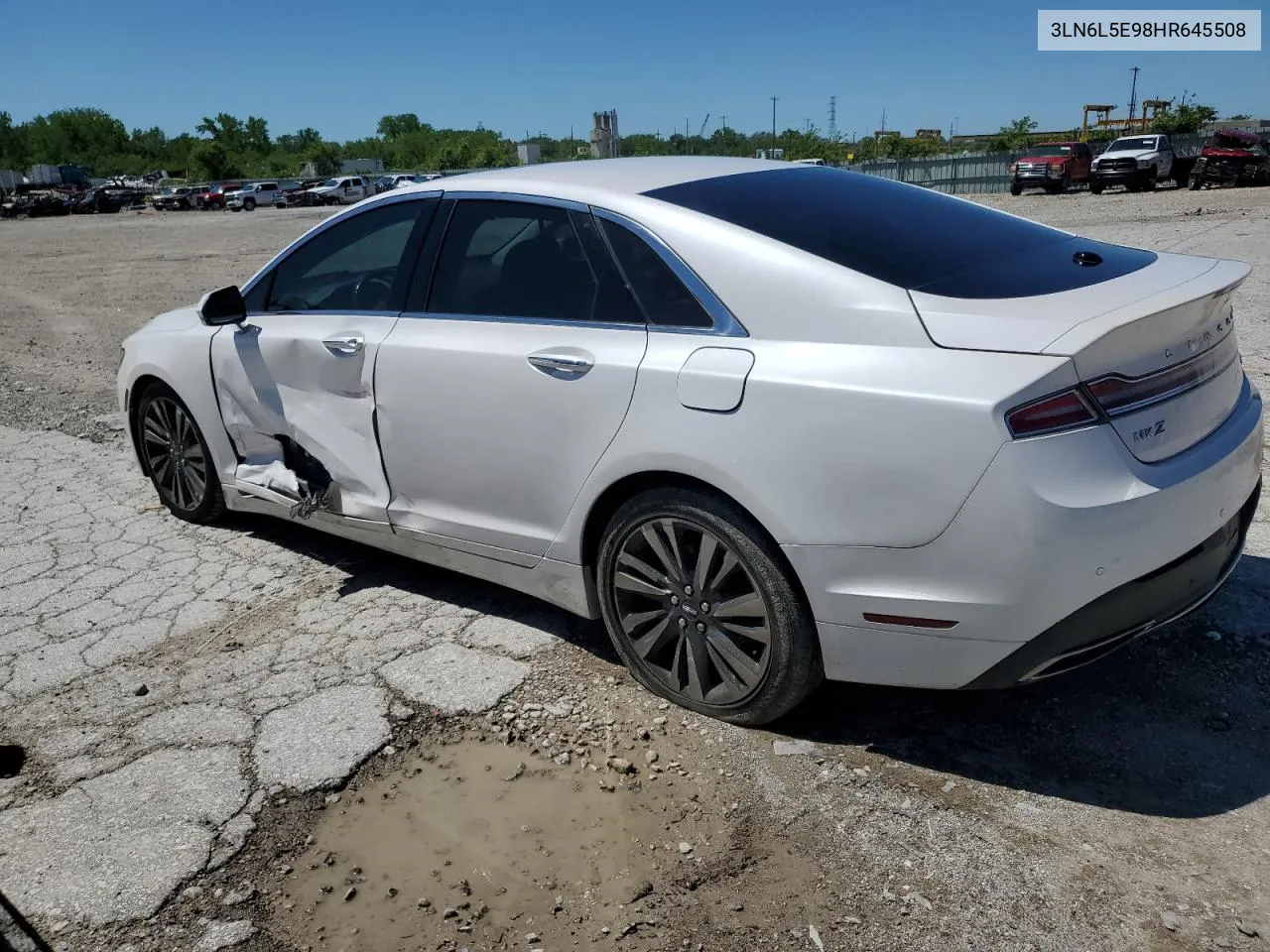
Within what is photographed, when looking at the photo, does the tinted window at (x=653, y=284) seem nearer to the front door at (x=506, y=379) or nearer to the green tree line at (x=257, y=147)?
the front door at (x=506, y=379)

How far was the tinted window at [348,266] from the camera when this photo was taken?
387cm

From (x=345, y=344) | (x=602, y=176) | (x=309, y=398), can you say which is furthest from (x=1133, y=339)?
(x=309, y=398)

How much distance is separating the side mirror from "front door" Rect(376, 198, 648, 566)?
1059 millimetres

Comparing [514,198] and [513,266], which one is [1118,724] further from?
[514,198]

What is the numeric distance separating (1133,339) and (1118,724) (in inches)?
46.8

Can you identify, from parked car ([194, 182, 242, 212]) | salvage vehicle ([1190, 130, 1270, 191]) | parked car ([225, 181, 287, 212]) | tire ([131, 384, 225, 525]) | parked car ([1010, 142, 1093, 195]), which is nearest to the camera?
tire ([131, 384, 225, 525])

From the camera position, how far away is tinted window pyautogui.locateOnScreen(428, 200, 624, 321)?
326 cm

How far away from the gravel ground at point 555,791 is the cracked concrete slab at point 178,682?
0.01 m

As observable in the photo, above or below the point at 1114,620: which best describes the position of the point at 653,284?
above

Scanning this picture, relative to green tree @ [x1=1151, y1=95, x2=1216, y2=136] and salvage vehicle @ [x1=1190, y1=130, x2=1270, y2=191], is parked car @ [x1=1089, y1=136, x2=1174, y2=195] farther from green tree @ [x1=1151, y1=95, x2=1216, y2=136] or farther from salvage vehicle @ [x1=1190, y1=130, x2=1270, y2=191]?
green tree @ [x1=1151, y1=95, x2=1216, y2=136]

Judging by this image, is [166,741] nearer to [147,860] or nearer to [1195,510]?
[147,860]

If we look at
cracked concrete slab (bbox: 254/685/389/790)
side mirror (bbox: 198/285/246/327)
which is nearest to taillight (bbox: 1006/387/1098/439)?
cracked concrete slab (bbox: 254/685/389/790)

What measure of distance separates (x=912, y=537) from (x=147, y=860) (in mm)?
2148

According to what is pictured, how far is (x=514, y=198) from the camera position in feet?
11.4
